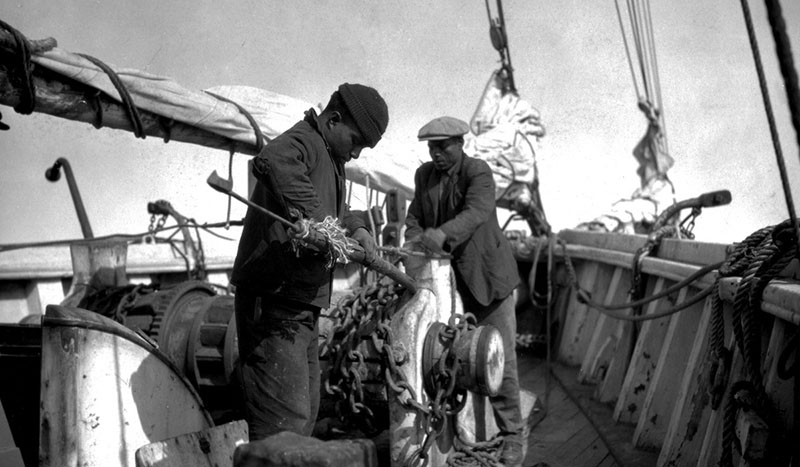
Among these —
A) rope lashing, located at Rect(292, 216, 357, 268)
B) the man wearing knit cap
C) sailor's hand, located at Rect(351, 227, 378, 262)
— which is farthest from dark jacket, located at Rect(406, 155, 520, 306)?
rope lashing, located at Rect(292, 216, 357, 268)

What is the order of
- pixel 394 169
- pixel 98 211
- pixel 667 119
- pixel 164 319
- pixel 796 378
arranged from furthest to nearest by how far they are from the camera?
1. pixel 667 119
2. pixel 98 211
3. pixel 394 169
4. pixel 164 319
5. pixel 796 378

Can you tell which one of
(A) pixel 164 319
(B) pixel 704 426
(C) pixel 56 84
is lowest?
(B) pixel 704 426

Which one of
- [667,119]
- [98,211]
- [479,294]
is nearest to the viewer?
[479,294]

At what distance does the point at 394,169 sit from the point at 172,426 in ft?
7.72

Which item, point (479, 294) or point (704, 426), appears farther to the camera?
point (479, 294)

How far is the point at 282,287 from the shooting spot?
2877 mm

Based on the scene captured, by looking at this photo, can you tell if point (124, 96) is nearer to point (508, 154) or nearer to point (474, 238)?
point (474, 238)

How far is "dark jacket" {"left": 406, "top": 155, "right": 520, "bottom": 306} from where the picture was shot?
14.2 ft

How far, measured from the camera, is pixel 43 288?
17.2 feet

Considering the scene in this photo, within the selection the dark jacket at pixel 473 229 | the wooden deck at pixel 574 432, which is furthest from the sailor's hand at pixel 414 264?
the wooden deck at pixel 574 432

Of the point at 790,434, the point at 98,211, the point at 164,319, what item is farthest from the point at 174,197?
the point at 790,434

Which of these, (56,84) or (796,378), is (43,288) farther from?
(796,378)

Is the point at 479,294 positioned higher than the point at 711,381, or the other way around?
the point at 479,294

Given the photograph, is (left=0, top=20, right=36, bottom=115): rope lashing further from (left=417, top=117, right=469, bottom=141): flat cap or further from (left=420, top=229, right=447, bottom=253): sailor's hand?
(left=417, top=117, right=469, bottom=141): flat cap
